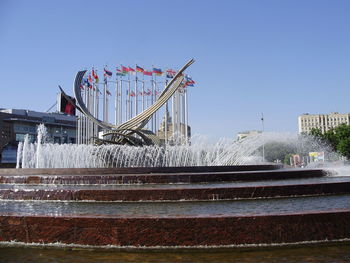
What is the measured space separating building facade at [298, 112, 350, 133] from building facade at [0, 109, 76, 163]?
63.8 metres

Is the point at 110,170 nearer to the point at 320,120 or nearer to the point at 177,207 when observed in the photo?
the point at 177,207

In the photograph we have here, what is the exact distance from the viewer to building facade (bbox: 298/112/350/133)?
103 meters

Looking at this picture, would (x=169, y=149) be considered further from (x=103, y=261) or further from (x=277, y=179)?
(x=103, y=261)

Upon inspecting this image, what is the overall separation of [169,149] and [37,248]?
18.2m

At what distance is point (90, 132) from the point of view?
42.0 m

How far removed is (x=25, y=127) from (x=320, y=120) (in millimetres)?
77787

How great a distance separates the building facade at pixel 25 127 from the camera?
63.9 m

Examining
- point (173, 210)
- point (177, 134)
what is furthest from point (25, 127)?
point (173, 210)

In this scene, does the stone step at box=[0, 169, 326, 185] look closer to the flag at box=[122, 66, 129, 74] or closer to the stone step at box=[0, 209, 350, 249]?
the stone step at box=[0, 209, 350, 249]

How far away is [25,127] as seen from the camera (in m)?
68.2

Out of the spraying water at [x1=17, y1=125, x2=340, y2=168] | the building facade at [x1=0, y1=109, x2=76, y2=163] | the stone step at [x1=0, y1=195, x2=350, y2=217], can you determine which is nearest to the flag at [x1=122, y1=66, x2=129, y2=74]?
the spraying water at [x1=17, y1=125, x2=340, y2=168]

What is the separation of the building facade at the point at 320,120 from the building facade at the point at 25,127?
63.8 metres

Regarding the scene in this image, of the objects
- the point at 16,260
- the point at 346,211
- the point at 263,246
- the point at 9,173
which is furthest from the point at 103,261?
the point at 9,173

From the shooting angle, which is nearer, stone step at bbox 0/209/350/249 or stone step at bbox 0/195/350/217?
stone step at bbox 0/209/350/249
